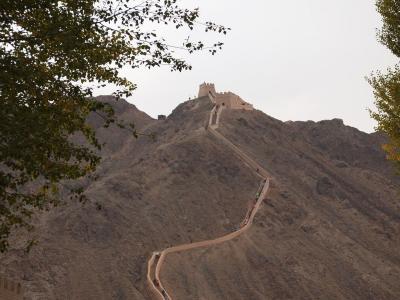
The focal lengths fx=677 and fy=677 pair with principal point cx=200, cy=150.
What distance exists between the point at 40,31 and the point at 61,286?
1553 inches

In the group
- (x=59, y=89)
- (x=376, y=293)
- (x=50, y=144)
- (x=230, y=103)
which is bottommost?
A: (x=376, y=293)

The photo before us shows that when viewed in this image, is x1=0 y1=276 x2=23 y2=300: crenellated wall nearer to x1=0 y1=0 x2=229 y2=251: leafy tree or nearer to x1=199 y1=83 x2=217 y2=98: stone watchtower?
x1=0 y1=0 x2=229 y2=251: leafy tree

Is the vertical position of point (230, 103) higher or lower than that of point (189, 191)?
higher

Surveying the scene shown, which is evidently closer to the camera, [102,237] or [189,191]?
[102,237]

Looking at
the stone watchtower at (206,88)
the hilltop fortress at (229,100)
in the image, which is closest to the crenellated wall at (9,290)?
the hilltop fortress at (229,100)

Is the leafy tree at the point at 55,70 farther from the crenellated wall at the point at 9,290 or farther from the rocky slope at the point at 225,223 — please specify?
the rocky slope at the point at 225,223

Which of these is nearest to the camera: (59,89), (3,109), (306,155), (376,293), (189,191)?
(3,109)

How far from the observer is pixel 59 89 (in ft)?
38.7

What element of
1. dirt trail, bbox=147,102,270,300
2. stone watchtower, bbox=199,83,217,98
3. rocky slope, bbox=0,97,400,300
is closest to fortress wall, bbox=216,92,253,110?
dirt trail, bbox=147,102,270,300

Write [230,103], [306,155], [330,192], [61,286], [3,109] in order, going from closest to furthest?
[3,109] < [61,286] < [330,192] < [306,155] < [230,103]

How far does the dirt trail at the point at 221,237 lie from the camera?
49.9m

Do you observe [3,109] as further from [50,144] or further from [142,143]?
[142,143]

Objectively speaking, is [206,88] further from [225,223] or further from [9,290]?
[9,290]

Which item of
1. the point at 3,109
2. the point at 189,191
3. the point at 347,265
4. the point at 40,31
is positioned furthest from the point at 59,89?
the point at 189,191
